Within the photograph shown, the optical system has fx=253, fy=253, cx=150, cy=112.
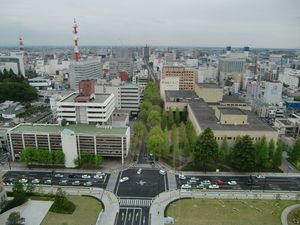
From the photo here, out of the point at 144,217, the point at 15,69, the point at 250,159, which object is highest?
the point at 15,69

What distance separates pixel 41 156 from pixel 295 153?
5448 cm

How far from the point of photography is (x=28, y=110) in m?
88.5

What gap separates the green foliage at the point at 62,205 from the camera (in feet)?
130

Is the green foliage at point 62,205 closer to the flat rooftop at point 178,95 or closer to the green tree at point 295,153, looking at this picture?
the green tree at point 295,153

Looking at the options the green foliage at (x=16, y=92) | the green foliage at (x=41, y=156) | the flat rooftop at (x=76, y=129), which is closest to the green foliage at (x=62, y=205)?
the green foliage at (x=41, y=156)

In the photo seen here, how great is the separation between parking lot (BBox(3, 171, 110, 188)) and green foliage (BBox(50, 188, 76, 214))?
6.72 m

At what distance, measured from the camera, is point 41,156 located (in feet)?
174

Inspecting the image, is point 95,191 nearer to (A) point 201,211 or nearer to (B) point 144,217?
(B) point 144,217

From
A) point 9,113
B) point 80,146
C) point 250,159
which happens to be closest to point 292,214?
point 250,159

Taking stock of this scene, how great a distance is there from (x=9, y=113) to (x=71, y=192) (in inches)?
1924

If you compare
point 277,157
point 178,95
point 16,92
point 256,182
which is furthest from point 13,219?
point 16,92

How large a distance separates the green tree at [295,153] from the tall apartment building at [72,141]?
36643mm

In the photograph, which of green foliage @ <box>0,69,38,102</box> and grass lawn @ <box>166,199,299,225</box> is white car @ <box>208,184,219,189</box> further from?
green foliage @ <box>0,69,38,102</box>

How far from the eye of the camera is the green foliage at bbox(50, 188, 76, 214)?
39544mm
